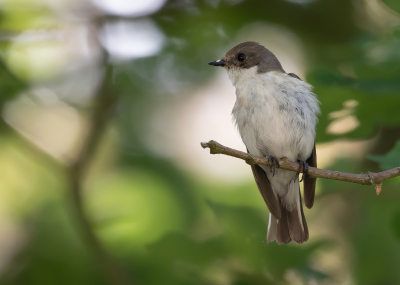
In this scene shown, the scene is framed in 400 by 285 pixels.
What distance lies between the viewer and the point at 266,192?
3926mm

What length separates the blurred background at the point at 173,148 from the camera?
145 inches

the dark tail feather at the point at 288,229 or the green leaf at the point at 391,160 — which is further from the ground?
the green leaf at the point at 391,160

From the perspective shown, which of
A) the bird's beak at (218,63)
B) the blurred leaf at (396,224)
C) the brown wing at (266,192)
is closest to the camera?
the blurred leaf at (396,224)

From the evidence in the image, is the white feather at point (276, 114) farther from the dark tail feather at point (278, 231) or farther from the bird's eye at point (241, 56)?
the dark tail feather at point (278, 231)

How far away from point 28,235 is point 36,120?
1.49 m

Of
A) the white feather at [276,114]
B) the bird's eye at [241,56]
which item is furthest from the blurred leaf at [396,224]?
the bird's eye at [241,56]

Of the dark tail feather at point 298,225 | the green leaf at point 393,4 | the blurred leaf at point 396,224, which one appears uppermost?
the green leaf at point 393,4

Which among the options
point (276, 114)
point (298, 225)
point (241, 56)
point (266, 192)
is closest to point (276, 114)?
point (276, 114)

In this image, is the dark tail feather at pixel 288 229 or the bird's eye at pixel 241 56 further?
the bird's eye at pixel 241 56

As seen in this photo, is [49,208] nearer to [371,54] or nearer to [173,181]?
[173,181]

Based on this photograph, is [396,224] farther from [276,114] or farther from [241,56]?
[241,56]

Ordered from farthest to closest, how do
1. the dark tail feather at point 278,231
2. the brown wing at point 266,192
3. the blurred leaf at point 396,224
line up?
the brown wing at point 266,192 → the dark tail feather at point 278,231 → the blurred leaf at point 396,224

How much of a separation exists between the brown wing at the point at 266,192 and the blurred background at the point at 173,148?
20 cm

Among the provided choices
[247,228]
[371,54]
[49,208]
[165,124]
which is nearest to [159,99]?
[165,124]
